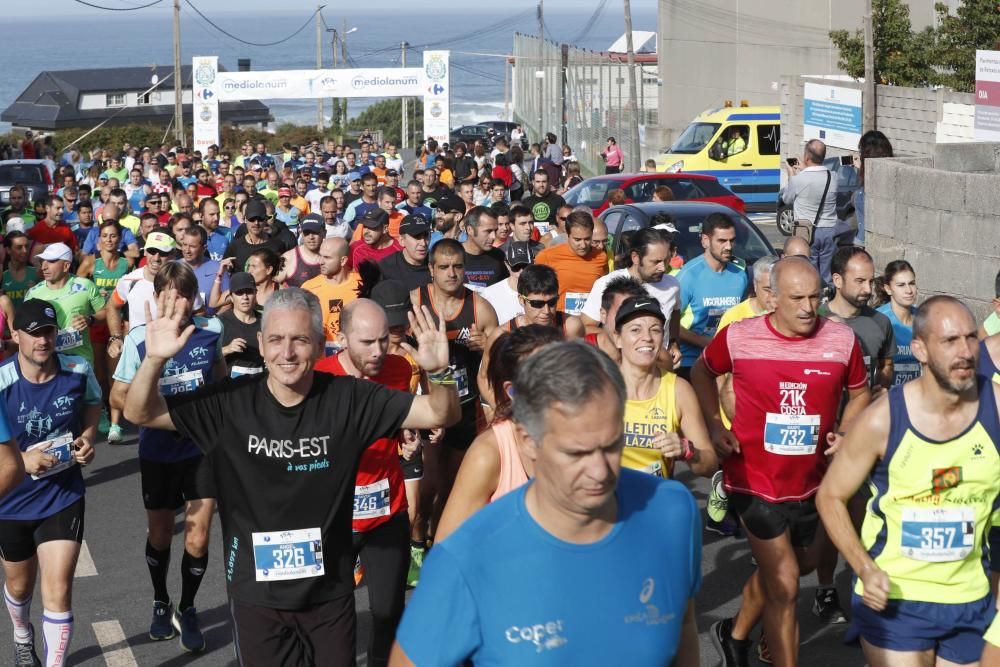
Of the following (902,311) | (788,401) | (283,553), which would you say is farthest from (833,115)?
(283,553)

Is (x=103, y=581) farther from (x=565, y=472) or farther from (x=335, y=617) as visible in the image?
(x=565, y=472)

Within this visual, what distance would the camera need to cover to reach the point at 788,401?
613 centimetres

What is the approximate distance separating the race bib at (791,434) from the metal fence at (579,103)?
31473 millimetres

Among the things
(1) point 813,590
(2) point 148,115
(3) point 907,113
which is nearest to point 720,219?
(1) point 813,590

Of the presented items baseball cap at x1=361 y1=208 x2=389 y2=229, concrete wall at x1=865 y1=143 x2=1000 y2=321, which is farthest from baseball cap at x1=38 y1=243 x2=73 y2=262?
concrete wall at x1=865 y1=143 x2=1000 y2=321

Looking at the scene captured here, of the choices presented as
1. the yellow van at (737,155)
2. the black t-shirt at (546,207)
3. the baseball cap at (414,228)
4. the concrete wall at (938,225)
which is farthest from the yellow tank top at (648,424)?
the yellow van at (737,155)

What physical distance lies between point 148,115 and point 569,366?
11224 cm

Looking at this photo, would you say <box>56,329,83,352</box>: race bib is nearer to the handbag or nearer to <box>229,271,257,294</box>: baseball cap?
<box>229,271,257,294</box>: baseball cap

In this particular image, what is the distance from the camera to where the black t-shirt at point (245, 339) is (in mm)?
8102

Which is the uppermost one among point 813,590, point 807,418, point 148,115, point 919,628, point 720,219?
point 148,115

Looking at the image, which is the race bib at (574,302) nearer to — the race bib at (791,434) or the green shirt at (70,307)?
the green shirt at (70,307)

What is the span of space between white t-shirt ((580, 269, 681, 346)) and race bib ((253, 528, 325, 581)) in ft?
13.5

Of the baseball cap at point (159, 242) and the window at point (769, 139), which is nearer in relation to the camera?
the baseball cap at point (159, 242)

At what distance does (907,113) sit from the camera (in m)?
25.8
